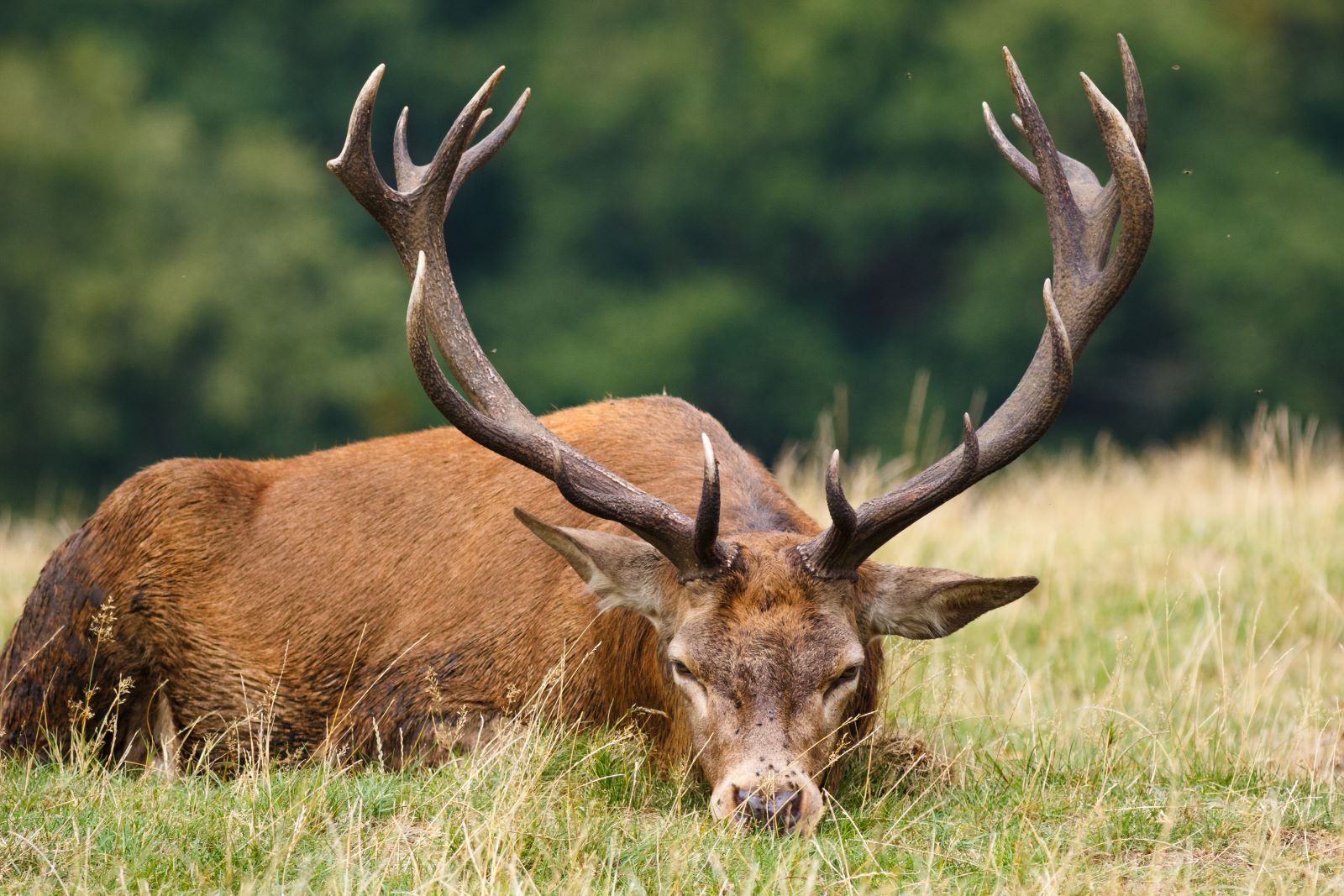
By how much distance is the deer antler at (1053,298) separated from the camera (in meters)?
5.25

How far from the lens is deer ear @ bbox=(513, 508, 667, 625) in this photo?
18.0 ft

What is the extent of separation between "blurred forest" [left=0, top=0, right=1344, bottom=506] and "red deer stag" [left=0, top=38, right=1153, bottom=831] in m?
22.1

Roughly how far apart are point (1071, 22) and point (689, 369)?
29.4 ft

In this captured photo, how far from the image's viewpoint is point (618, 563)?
18.0 feet

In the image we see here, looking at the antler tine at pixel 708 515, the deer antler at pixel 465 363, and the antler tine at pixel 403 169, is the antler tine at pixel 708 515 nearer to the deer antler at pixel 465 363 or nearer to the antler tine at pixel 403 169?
the deer antler at pixel 465 363

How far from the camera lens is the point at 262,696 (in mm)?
6250

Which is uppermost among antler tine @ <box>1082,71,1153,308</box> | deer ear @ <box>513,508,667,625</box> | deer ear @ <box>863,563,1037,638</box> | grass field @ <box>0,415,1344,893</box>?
antler tine @ <box>1082,71,1153,308</box>

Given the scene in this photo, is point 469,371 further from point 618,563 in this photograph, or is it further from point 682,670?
point 682,670

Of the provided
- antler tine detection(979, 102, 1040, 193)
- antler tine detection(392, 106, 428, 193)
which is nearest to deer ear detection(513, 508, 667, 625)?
antler tine detection(392, 106, 428, 193)

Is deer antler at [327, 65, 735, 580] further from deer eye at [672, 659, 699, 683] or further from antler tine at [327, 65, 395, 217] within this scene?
deer eye at [672, 659, 699, 683]

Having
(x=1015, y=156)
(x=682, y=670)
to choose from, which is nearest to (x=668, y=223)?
(x=1015, y=156)

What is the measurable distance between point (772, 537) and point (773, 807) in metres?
0.94

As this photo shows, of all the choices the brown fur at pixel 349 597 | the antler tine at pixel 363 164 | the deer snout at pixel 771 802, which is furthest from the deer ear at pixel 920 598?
the antler tine at pixel 363 164

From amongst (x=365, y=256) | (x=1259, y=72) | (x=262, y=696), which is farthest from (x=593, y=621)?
(x=1259, y=72)
